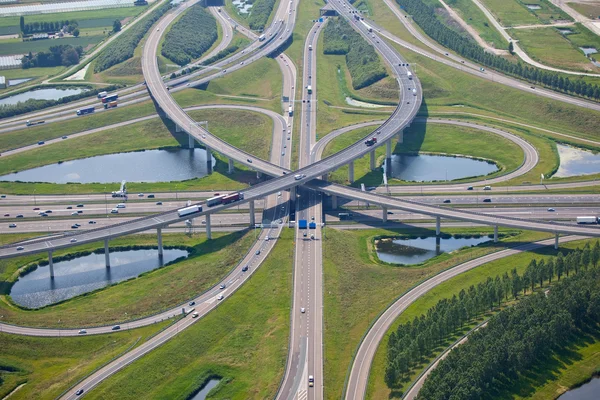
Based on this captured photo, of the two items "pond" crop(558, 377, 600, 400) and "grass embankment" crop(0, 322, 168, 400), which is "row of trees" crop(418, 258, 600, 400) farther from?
"grass embankment" crop(0, 322, 168, 400)

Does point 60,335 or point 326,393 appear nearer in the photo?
point 326,393

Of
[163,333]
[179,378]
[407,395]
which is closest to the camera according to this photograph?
[407,395]

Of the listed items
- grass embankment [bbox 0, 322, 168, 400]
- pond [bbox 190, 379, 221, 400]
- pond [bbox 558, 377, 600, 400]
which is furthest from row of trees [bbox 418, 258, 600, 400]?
grass embankment [bbox 0, 322, 168, 400]

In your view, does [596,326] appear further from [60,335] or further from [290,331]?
[60,335]

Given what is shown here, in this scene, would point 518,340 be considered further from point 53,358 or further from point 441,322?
point 53,358

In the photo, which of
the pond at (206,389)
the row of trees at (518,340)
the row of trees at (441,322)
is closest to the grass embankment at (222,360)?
the pond at (206,389)

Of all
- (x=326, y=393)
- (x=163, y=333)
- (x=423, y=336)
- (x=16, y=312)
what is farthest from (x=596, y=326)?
(x=16, y=312)

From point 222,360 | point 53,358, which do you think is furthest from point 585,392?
point 53,358
